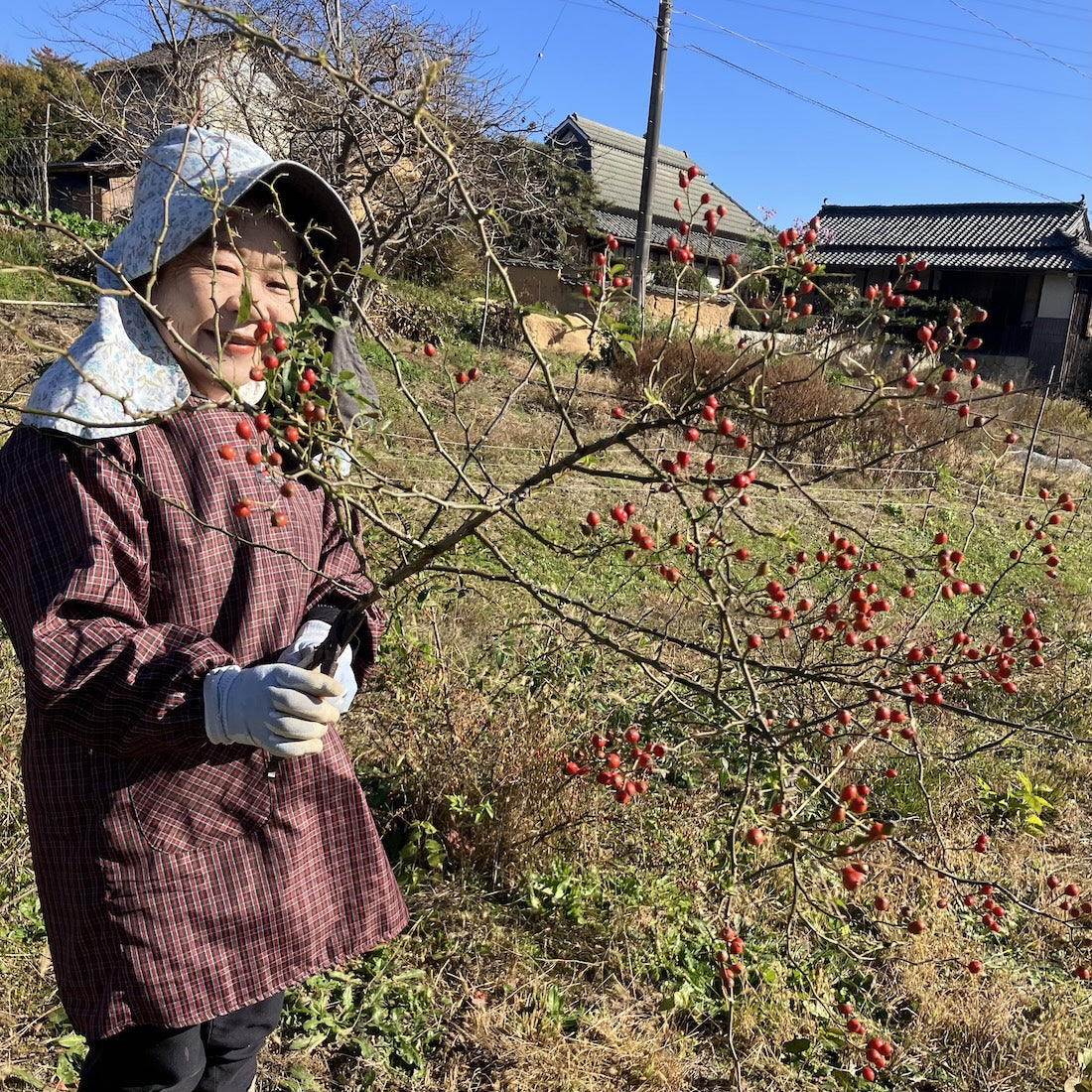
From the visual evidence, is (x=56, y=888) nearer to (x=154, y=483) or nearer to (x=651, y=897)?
(x=154, y=483)

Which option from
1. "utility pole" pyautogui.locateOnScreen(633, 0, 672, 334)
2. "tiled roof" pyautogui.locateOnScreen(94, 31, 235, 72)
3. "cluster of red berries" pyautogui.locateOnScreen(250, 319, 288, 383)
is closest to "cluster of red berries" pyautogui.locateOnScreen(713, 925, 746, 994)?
"cluster of red berries" pyautogui.locateOnScreen(250, 319, 288, 383)

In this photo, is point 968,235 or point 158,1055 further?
point 968,235

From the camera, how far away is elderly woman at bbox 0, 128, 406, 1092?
1247 mm

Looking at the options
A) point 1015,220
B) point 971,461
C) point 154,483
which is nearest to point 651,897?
point 154,483

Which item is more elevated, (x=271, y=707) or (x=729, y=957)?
(x=271, y=707)

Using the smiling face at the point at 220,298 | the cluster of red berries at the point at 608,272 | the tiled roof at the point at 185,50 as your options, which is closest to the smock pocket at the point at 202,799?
the smiling face at the point at 220,298

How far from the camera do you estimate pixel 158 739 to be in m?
1.26

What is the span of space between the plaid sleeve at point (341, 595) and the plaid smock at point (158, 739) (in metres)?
0.04

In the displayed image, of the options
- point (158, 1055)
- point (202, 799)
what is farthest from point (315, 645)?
point (158, 1055)

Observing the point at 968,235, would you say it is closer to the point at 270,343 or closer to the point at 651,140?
the point at 651,140

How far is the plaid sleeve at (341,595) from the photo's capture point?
64.2 inches

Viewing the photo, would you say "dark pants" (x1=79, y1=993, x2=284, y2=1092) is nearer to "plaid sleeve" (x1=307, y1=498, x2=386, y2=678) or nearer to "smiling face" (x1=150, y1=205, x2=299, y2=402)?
"plaid sleeve" (x1=307, y1=498, x2=386, y2=678)

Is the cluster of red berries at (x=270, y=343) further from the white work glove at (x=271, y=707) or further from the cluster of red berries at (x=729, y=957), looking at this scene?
the cluster of red berries at (x=729, y=957)

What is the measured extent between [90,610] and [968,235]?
28.8 m
